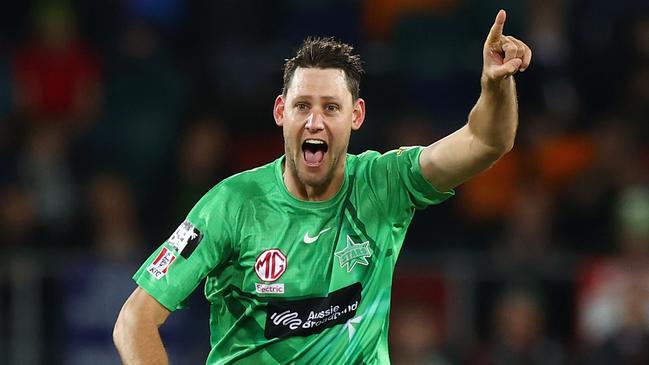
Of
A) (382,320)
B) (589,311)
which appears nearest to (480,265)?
Answer: (589,311)

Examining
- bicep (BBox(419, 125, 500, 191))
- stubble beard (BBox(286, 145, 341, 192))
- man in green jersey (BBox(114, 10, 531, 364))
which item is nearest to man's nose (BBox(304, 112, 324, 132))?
man in green jersey (BBox(114, 10, 531, 364))

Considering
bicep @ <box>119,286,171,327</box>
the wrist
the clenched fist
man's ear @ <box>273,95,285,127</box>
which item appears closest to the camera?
the clenched fist

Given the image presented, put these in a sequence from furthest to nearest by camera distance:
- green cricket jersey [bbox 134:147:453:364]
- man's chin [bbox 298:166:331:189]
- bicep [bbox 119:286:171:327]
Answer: man's chin [bbox 298:166:331:189] → green cricket jersey [bbox 134:147:453:364] → bicep [bbox 119:286:171:327]

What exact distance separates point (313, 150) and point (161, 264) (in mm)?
775

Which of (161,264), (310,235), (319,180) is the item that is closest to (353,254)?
(310,235)

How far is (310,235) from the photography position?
5.50m

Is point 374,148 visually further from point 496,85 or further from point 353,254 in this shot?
point 496,85

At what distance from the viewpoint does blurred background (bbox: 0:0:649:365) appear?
9930mm

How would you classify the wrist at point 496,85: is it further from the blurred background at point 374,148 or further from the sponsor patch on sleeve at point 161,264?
the blurred background at point 374,148

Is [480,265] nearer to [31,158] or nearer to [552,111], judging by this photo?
[552,111]

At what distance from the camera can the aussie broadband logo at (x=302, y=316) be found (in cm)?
542

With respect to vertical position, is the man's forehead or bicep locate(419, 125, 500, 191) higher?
the man's forehead

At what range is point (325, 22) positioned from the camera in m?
12.3

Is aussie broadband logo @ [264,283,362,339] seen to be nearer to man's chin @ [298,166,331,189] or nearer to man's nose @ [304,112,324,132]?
man's chin @ [298,166,331,189]
